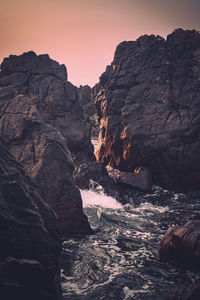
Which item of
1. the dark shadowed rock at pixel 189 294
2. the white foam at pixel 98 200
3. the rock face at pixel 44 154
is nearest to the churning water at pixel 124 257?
the white foam at pixel 98 200

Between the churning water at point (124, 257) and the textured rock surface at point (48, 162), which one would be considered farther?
the textured rock surface at point (48, 162)

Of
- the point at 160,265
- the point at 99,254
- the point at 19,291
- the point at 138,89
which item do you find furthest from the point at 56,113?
the point at 19,291

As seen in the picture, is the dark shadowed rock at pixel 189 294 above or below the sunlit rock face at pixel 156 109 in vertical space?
below

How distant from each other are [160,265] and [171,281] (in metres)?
1.29

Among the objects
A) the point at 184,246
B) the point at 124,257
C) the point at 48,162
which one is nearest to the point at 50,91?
the point at 48,162

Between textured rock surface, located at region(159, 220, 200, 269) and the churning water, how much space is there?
0.43 meters

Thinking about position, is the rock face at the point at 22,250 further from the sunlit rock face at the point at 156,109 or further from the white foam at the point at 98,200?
the sunlit rock face at the point at 156,109

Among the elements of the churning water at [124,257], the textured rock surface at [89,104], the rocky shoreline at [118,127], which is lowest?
the churning water at [124,257]

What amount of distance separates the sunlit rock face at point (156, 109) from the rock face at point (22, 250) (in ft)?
60.3

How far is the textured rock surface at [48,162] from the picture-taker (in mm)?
13367

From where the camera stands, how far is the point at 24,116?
1496 centimetres

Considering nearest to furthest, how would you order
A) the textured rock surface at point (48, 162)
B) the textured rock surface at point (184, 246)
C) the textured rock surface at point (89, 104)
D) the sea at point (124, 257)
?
1. the sea at point (124, 257)
2. the textured rock surface at point (184, 246)
3. the textured rock surface at point (48, 162)
4. the textured rock surface at point (89, 104)

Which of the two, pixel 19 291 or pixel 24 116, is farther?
pixel 24 116

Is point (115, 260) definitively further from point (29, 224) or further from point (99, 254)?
point (29, 224)
